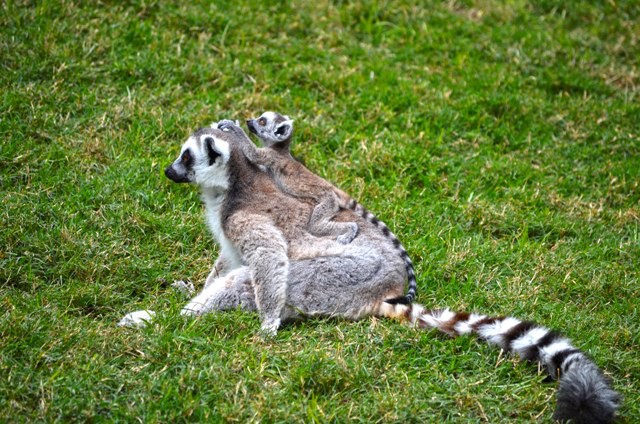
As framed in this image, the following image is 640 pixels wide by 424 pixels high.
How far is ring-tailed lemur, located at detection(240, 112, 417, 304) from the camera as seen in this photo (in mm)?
6141

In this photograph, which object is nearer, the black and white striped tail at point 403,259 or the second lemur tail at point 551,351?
the second lemur tail at point 551,351

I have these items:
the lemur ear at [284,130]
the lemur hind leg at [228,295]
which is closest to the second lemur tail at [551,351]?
the lemur hind leg at [228,295]

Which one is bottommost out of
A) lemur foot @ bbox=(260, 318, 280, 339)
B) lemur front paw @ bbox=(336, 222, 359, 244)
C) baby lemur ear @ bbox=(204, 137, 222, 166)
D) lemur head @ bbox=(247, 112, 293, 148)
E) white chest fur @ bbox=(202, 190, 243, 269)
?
lemur foot @ bbox=(260, 318, 280, 339)

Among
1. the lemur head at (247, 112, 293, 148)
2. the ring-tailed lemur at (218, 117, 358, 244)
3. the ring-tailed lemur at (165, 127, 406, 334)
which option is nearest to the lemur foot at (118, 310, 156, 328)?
the ring-tailed lemur at (165, 127, 406, 334)

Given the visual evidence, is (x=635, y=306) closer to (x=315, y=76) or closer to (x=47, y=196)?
(x=315, y=76)

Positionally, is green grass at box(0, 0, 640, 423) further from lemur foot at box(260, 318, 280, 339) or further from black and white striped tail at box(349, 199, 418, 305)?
black and white striped tail at box(349, 199, 418, 305)

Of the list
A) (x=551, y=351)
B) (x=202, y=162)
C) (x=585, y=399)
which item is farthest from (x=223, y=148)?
(x=585, y=399)

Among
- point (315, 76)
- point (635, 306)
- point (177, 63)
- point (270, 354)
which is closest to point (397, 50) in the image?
point (315, 76)

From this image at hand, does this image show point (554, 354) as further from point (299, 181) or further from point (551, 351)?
point (299, 181)

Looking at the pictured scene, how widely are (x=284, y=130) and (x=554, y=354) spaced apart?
305cm

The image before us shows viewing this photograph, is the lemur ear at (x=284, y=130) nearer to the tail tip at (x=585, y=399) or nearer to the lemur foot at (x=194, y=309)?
the lemur foot at (x=194, y=309)

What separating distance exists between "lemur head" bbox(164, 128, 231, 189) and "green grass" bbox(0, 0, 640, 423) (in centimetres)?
67

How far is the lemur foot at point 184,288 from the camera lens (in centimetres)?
596

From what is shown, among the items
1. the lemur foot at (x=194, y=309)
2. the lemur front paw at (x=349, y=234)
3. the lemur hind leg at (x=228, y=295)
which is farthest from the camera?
the lemur front paw at (x=349, y=234)
